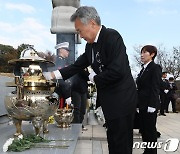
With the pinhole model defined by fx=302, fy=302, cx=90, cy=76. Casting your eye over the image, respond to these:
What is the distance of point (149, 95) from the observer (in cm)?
399

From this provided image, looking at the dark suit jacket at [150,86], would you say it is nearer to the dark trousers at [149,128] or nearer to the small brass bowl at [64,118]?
the dark trousers at [149,128]

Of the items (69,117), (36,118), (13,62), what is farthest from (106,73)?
(69,117)

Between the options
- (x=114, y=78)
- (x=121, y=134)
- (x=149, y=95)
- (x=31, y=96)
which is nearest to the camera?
(x=114, y=78)

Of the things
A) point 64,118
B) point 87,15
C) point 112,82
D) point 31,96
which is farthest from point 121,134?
point 64,118

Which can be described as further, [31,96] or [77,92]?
[77,92]

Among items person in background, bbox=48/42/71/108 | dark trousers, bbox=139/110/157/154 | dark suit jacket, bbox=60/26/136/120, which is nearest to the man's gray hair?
dark suit jacket, bbox=60/26/136/120

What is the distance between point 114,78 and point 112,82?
63 millimetres

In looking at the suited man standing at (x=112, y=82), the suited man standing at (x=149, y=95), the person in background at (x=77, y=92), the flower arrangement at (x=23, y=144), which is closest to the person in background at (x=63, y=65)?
the person in background at (x=77, y=92)

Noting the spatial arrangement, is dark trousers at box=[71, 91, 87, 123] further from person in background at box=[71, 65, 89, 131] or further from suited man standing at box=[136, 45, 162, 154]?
suited man standing at box=[136, 45, 162, 154]

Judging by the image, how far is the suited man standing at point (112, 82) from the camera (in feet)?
7.51

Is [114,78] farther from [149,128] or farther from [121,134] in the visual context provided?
[149,128]

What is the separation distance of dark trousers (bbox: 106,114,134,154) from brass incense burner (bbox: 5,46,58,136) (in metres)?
1.27

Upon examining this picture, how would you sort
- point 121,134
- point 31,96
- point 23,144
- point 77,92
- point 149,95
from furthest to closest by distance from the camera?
point 77,92 < point 149,95 < point 31,96 < point 23,144 < point 121,134

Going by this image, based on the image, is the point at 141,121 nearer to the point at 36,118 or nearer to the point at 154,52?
the point at 154,52
